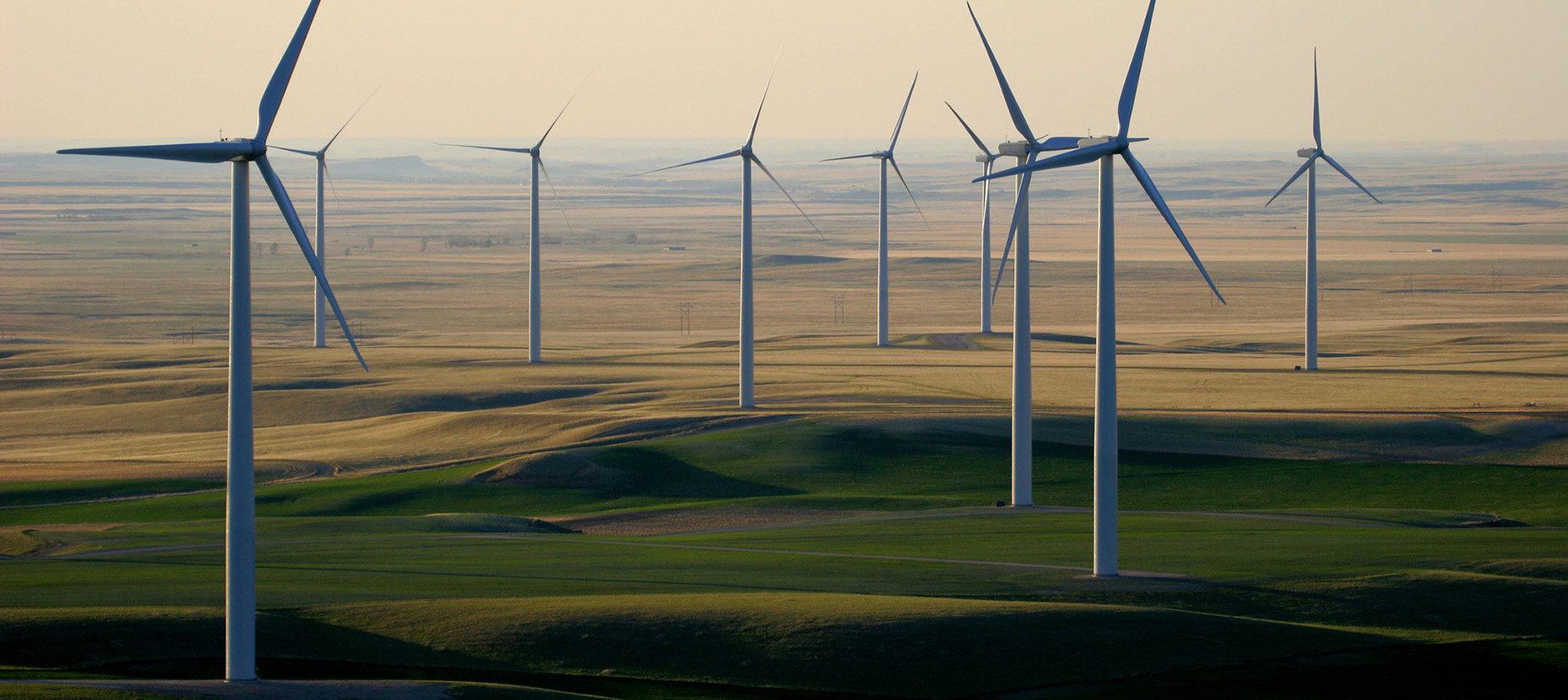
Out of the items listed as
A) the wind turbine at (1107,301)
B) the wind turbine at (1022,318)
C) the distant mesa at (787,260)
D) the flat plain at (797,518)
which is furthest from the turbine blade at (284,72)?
the distant mesa at (787,260)

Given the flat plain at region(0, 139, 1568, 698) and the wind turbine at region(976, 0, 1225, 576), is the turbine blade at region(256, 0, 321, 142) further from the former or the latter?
the wind turbine at region(976, 0, 1225, 576)

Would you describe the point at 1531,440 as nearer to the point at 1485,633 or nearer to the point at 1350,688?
the point at 1485,633

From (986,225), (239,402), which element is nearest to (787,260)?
(986,225)

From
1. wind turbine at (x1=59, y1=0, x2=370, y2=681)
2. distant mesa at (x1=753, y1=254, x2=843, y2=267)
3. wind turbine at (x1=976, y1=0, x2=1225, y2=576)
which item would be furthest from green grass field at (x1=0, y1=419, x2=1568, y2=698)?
distant mesa at (x1=753, y1=254, x2=843, y2=267)

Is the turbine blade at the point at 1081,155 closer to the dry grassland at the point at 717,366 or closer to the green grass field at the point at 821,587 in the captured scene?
the green grass field at the point at 821,587

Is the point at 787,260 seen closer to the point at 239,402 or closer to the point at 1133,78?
the point at 1133,78

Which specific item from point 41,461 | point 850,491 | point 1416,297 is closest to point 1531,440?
point 850,491
